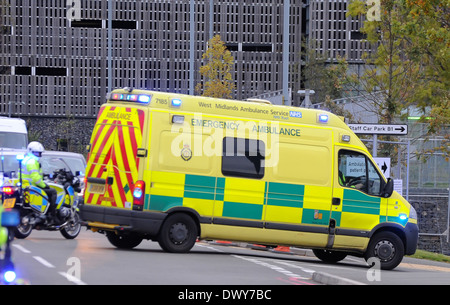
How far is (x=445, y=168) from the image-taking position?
4156cm

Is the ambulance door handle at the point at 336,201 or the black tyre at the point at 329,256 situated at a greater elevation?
the ambulance door handle at the point at 336,201

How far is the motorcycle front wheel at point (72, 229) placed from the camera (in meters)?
19.5

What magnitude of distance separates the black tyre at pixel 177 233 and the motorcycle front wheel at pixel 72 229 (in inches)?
143

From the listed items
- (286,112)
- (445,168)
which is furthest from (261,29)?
(286,112)

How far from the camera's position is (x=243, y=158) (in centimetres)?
1691

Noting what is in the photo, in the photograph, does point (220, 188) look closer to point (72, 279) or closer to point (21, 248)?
point (21, 248)

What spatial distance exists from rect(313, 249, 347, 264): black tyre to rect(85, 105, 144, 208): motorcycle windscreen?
4.95 m

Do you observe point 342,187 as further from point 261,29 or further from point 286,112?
point 261,29

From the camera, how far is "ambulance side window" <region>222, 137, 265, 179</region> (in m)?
16.8

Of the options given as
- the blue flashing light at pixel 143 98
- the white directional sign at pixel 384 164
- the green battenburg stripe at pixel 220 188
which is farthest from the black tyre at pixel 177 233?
the white directional sign at pixel 384 164

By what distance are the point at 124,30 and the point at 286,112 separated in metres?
84.8

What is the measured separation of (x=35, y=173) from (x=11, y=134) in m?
15.6

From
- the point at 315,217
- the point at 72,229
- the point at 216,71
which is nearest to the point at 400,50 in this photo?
the point at 315,217

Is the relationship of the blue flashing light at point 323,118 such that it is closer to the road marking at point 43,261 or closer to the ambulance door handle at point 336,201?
the ambulance door handle at point 336,201
